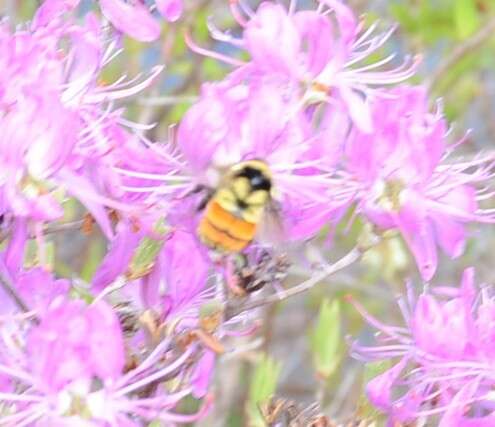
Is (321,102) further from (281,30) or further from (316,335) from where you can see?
(316,335)

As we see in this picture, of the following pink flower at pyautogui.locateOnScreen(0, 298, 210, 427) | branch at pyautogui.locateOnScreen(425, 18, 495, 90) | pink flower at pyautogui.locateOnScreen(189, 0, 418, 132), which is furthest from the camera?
branch at pyautogui.locateOnScreen(425, 18, 495, 90)

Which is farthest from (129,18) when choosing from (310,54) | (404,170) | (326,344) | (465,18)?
(465,18)

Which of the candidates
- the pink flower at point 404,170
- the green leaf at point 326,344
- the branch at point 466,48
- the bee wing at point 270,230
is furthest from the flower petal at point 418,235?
the branch at point 466,48

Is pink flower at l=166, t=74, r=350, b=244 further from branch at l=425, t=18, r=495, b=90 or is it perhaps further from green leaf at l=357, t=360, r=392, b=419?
branch at l=425, t=18, r=495, b=90

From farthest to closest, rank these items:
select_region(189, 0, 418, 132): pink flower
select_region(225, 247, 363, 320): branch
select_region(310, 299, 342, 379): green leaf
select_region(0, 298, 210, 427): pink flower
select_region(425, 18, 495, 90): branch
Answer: select_region(425, 18, 495, 90): branch < select_region(310, 299, 342, 379): green leaf < select_region(189, 0, 418, 132): pink flower < select_region(225, 247, 363, 320): branch < select_region(0, 298, 210, 427): pink flower

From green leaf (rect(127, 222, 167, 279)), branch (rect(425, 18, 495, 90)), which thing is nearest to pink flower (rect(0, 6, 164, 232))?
green leaf (rect(127, 222, 167, 279))

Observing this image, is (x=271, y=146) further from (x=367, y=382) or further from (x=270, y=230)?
(x=367, y=382)

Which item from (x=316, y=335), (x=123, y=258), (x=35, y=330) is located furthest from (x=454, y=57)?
(x=35, y=330)

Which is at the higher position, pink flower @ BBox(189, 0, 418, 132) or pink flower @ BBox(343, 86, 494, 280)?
pink flower @ BBox(189, 0, 418, 132)
